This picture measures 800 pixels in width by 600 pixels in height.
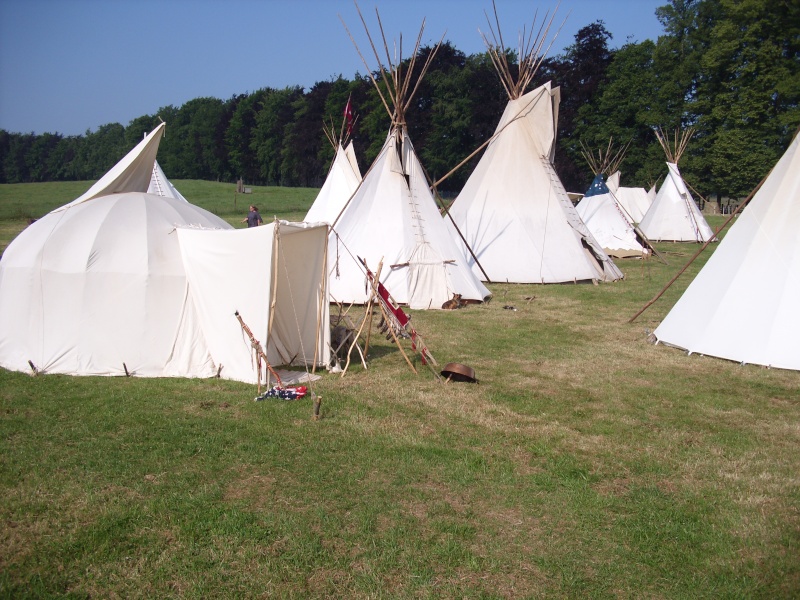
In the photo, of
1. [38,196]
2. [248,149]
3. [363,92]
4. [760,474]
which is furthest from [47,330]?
[248,149]

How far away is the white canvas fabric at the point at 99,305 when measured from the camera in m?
7.52

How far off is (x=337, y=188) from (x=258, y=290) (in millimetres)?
15432

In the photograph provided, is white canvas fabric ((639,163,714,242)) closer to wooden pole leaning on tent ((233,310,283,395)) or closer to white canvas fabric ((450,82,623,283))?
white canvas fabric ((450,82,623,283))

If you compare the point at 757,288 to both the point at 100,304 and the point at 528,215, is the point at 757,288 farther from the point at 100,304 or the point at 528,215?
the point at 100,304

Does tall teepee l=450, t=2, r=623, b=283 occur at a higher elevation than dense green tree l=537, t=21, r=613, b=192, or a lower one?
lower

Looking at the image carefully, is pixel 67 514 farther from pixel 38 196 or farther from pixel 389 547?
pixel 38 196

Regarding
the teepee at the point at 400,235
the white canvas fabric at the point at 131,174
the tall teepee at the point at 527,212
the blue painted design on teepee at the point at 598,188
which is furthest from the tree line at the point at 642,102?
the white canvas fabric at the point at 131,174

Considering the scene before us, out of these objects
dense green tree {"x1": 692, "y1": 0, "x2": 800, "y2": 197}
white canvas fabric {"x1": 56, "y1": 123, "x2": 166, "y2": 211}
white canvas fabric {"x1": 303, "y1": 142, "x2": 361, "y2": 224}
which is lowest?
white canvas fabric {"x1": 56, "y1": 123, "x2": 166, "y2": 211}

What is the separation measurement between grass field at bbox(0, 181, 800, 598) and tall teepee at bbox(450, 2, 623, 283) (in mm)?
7537

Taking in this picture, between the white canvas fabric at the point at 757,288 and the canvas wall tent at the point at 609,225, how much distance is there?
44.2 ft

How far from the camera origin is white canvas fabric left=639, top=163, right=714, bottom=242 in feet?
90.5

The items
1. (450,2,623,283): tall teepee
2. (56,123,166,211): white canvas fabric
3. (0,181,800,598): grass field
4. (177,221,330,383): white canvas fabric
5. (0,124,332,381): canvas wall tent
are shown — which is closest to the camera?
(0,181,800,598): grass field

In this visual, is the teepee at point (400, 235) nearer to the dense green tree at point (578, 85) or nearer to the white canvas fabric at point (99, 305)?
the white canvas fabric at point (99, 305)

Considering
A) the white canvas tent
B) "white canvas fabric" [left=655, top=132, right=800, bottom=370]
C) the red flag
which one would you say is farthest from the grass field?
the white canvas tent
